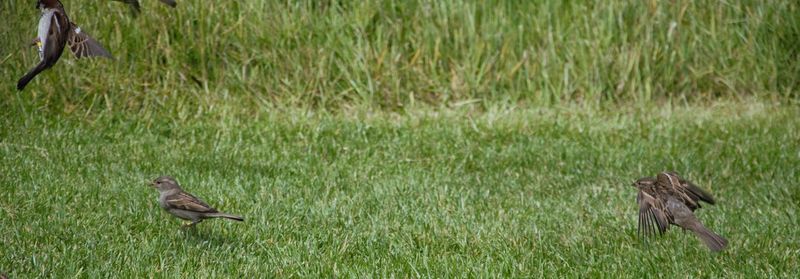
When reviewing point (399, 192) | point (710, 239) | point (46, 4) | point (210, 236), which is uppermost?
point (46, 4)

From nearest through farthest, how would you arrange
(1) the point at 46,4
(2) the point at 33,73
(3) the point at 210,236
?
(2) the point at 33,73 → (1) the point at 46,4 → (3) the point at 210,236

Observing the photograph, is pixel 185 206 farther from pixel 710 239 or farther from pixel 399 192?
pixel 710 239

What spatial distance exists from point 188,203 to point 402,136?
13.2 feet

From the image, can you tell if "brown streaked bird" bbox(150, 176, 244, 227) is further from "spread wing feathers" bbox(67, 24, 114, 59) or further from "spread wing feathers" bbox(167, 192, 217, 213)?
"spread wing feathers" bbox(67, 24, 114, 59)

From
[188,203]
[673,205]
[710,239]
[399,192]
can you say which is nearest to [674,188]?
[673,205]

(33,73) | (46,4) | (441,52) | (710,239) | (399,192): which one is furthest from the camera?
(441,52)

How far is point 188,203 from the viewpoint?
17.0 ft

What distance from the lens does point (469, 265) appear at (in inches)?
208

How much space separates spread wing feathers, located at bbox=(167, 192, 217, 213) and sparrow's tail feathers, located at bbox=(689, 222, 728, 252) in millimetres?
2377

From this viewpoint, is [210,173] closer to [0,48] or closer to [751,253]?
[0,48]

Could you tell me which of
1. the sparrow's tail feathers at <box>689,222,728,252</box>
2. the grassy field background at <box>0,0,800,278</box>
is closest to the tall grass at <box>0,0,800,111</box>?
the grassy field background at <box>0,0,800,278</box>

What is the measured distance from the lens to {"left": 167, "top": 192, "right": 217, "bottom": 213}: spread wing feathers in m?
5.18

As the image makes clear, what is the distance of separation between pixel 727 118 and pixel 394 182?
163 inches

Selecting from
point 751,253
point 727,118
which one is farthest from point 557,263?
point 727,118
